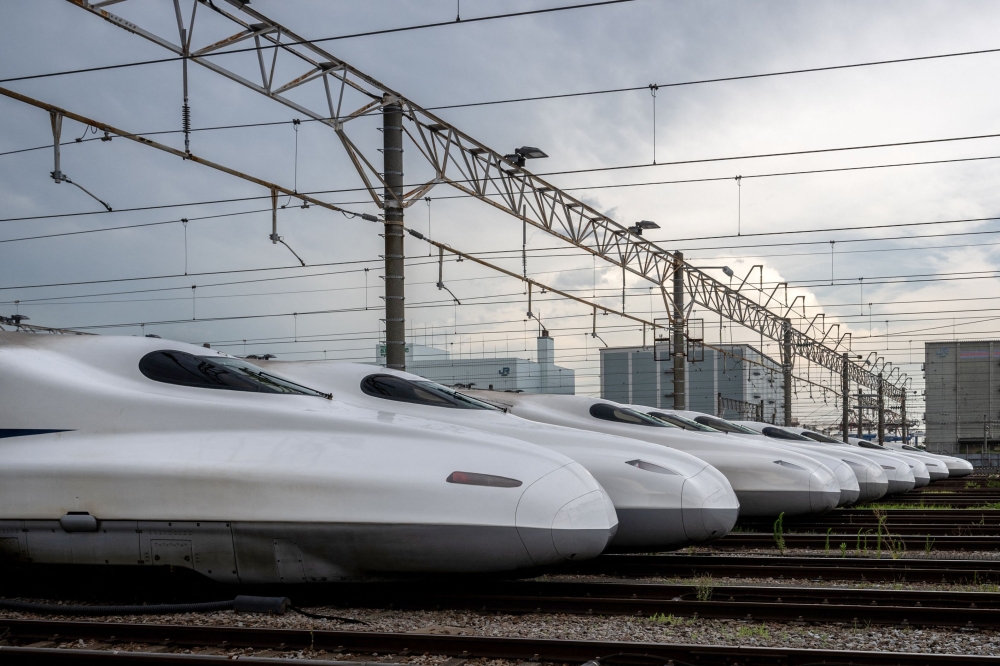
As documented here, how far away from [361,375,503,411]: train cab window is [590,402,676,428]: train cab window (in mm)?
2411

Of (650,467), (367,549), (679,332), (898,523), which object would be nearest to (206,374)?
(367,549)

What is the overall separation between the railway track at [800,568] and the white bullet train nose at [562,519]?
200 centimetres

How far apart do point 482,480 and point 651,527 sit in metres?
2.29

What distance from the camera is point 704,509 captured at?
8047mm

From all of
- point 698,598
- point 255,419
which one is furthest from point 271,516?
point 698,598

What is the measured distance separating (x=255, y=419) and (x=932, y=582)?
5.46 metres

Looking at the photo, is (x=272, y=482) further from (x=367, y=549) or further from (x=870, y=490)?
(x=870, y=490)

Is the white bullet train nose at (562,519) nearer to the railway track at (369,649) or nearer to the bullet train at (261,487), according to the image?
the bullet train at (261,487)

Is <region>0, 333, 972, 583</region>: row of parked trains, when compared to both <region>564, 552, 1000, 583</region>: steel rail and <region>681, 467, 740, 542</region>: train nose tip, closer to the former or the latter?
<region>681, 467, 740, 542</region>: train nose tip

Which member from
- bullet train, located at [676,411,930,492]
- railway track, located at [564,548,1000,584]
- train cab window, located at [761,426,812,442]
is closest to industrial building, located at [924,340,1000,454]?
bullet train, located at [676,411,930,492]

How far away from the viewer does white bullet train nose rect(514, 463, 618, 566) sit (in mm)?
6184

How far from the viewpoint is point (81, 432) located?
717cm

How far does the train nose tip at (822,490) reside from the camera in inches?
444

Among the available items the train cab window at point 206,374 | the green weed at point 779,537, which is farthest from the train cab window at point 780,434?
the train cab window at point 206,374
